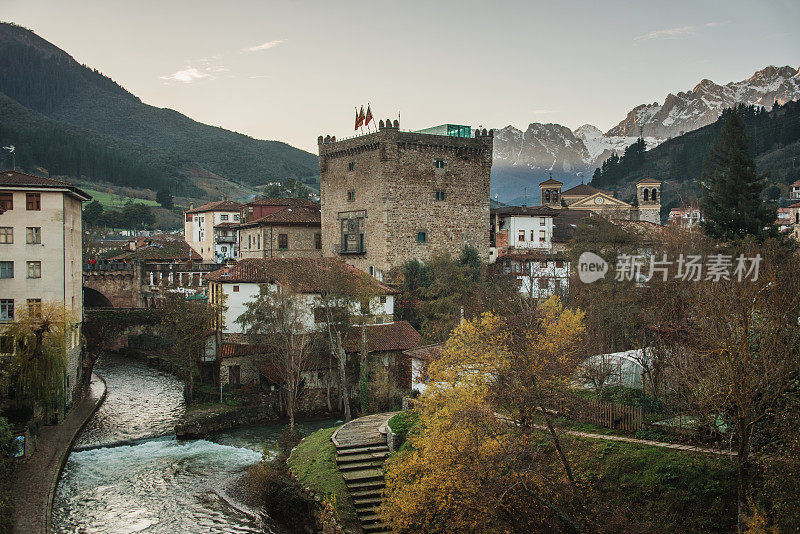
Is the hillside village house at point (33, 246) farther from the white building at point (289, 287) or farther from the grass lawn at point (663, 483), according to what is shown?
the grass lawn at point (663, 483)

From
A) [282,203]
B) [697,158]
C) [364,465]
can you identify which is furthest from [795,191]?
[364,465]

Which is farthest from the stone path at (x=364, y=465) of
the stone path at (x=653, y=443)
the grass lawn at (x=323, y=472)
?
the stone path at (x=653, y=443)

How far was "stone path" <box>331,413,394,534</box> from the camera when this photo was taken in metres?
19.7

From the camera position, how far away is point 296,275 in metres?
38.3

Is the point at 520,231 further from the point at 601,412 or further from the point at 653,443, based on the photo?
the point at 653,443

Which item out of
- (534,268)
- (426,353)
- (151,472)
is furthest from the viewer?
(534,268)

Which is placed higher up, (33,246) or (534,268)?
(33,246)

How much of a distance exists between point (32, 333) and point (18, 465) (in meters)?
6.48

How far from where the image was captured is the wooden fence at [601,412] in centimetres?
1892

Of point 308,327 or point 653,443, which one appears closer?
point 653,443

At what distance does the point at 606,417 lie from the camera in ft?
64.2

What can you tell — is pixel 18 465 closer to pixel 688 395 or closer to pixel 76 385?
pixel 76 385

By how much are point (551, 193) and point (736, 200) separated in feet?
123

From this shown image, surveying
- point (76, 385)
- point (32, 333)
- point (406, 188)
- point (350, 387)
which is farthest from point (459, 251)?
point (32, 333)
